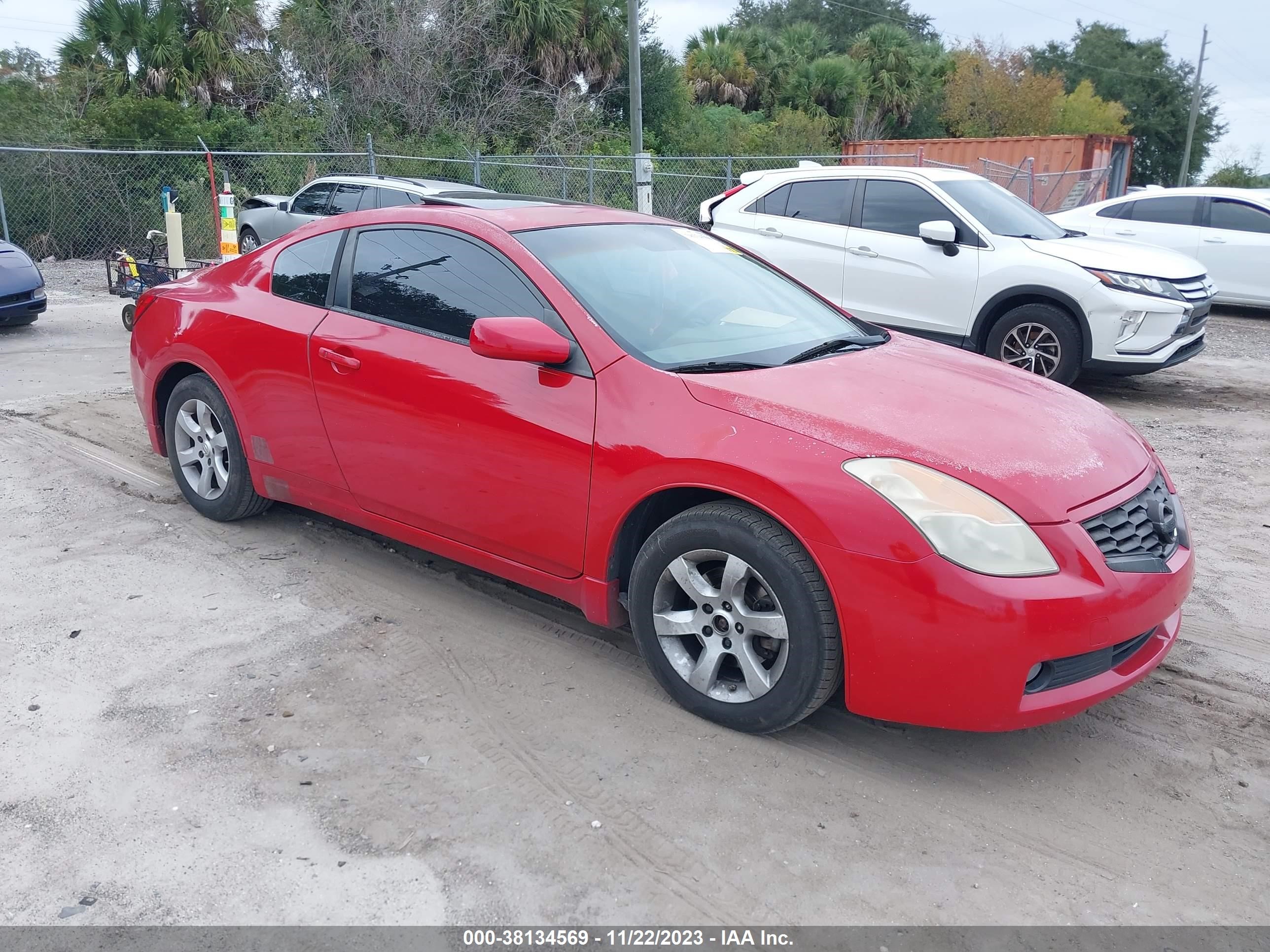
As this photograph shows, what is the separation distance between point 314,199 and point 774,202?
6.35 m

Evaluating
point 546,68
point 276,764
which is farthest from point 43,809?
point 546,68

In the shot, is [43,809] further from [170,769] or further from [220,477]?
[220,477]

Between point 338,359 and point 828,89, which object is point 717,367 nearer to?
point 338,359

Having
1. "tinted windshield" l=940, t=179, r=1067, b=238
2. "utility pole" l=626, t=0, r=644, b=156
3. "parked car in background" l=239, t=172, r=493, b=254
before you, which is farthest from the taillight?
"utility pole" l=626, t=0, r=644, b=156

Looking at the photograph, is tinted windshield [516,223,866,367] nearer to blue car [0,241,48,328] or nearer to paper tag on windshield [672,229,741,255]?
paper tag on windshield [672,229,741,255]

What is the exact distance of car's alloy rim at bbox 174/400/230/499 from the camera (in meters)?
5.02

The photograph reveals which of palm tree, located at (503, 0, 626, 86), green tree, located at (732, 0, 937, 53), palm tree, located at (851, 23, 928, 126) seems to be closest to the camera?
palm tree, located at (503, 0, 626, 86)

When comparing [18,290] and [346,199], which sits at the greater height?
[346,199]

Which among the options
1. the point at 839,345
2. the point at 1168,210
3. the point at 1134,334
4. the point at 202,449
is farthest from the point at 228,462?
the point at 1168,210

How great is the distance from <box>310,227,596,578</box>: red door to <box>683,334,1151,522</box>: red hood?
1.93 ft

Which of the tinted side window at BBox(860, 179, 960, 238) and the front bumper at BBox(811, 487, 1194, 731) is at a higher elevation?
the tinted side window at BBox(860, 179, 960, 238)

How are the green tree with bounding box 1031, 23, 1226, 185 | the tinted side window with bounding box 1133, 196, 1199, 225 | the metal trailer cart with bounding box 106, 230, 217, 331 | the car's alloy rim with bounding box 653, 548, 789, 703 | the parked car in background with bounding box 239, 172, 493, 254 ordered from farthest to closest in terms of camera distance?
the green tree with bounding box 1031, 23, 1226, 185 → the tinted side window with bounding box 1133, 196, 1199, 225 → the parked car in background with bounding box 239, 172, 493, 254 → the metal trailer cart with bounding box 106, 230, 217, 331 → the car's alloy rim with bounding box 653, 548, 789, 703

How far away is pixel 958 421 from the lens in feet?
11.0

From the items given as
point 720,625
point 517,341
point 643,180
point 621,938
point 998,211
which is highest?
point 643,180
